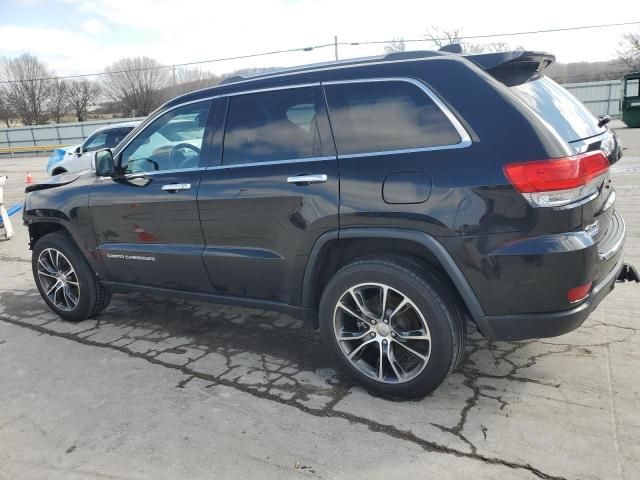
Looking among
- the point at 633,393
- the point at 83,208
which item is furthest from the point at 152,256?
the point at 633,393

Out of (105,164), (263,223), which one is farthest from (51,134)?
(263,223)

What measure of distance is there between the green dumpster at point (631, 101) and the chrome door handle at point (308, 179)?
23.7 m

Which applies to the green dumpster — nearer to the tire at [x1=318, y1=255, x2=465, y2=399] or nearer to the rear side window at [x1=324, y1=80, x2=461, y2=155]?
the rear side window at [x1=324, y1=80, x2=461, y2=155]

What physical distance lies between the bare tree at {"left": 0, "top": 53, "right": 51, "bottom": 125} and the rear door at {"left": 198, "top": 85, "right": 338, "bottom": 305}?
71493 mm

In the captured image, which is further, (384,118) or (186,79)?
(186,79)

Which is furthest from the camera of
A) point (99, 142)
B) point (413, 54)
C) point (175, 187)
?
point (99, 142)

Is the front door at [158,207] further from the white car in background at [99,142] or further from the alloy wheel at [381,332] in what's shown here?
the white car in background at [99,142]

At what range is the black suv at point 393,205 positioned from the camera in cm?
258

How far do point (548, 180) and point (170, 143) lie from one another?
2.82 meters

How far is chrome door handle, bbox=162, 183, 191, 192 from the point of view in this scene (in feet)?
12.0

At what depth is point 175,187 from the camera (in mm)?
3713

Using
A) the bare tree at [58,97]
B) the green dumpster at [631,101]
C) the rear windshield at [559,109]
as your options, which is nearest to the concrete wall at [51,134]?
the bare tree at [58,97]

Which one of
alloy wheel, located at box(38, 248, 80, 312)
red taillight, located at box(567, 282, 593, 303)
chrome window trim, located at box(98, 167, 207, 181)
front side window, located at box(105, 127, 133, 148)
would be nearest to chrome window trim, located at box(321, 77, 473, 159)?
red taillight, located at box(567, 282, 593, 303)

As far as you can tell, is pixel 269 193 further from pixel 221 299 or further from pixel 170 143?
pixel 170 143
